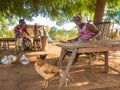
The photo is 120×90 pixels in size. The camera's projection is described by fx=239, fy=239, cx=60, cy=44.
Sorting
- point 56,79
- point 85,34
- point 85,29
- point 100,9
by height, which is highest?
point 100,9

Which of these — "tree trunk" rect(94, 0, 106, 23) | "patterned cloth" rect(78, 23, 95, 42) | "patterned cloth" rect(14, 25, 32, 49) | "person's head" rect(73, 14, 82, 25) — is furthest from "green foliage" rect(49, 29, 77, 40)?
"person's head" rect(73, 14, 82, 25)

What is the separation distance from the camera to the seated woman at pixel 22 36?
295 inches

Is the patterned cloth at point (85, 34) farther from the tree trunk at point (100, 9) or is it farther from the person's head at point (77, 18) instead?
the tree trunk at point (100, 9)

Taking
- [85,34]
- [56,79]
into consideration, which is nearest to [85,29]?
[85,34]

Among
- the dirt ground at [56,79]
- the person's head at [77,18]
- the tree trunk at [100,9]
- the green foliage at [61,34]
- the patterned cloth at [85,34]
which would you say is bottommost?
the dirt ground at [56,79]

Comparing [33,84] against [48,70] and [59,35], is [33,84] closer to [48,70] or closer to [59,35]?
[48,70]

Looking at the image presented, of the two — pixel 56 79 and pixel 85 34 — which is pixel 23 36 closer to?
pixel 85 34

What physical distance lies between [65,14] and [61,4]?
742 mm

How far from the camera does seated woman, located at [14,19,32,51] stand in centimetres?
750

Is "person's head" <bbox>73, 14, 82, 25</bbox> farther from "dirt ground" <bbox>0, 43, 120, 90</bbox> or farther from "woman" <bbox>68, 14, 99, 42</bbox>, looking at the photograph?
"dirt ground" <bbox>0, 43, 120, 90</bbox>

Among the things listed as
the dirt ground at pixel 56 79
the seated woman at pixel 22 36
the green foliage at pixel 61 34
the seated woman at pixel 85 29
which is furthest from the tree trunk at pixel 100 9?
the green foliage at pixel 61 34

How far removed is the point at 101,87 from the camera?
144 inches

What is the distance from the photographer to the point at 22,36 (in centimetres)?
762

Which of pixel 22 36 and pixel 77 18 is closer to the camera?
pixel 77 18
